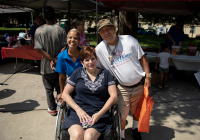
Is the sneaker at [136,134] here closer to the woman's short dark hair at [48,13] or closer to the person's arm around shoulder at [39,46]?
the person's arm around shoulder at [39,46]

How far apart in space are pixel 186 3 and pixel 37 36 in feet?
17.0

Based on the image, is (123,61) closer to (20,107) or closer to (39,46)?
(39,46)

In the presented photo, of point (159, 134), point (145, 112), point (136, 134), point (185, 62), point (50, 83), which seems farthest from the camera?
point (185, 62)

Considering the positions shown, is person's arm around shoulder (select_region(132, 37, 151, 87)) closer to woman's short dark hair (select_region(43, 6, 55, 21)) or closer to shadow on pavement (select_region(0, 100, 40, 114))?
woman's short dark hair (select_region(43, 6, 55, 21))

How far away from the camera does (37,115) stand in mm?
3479

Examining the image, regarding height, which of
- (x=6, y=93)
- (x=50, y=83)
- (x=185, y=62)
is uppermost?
(x=185, y=62)

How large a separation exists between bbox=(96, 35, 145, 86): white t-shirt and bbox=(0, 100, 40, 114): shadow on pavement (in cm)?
243

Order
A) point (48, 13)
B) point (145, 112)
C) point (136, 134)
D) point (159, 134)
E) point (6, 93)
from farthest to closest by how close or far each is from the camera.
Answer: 1. point (6, 93)
2. point (48, 13)
3. point (159, 134)
4. point (136, 134)
5. point (145, 112)

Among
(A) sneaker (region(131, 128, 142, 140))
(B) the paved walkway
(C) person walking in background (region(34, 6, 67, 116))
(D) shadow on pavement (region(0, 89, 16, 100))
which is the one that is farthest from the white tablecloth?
(D) shadow on pavement (region(0, 89, 16, 100))

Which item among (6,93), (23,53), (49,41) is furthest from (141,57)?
(23,53)

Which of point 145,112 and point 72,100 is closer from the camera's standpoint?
point 72,100

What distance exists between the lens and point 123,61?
85.6 inches

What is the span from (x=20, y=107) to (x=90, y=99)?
8.07 ft

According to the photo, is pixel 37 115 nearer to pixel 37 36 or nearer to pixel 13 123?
pixel 13 123
